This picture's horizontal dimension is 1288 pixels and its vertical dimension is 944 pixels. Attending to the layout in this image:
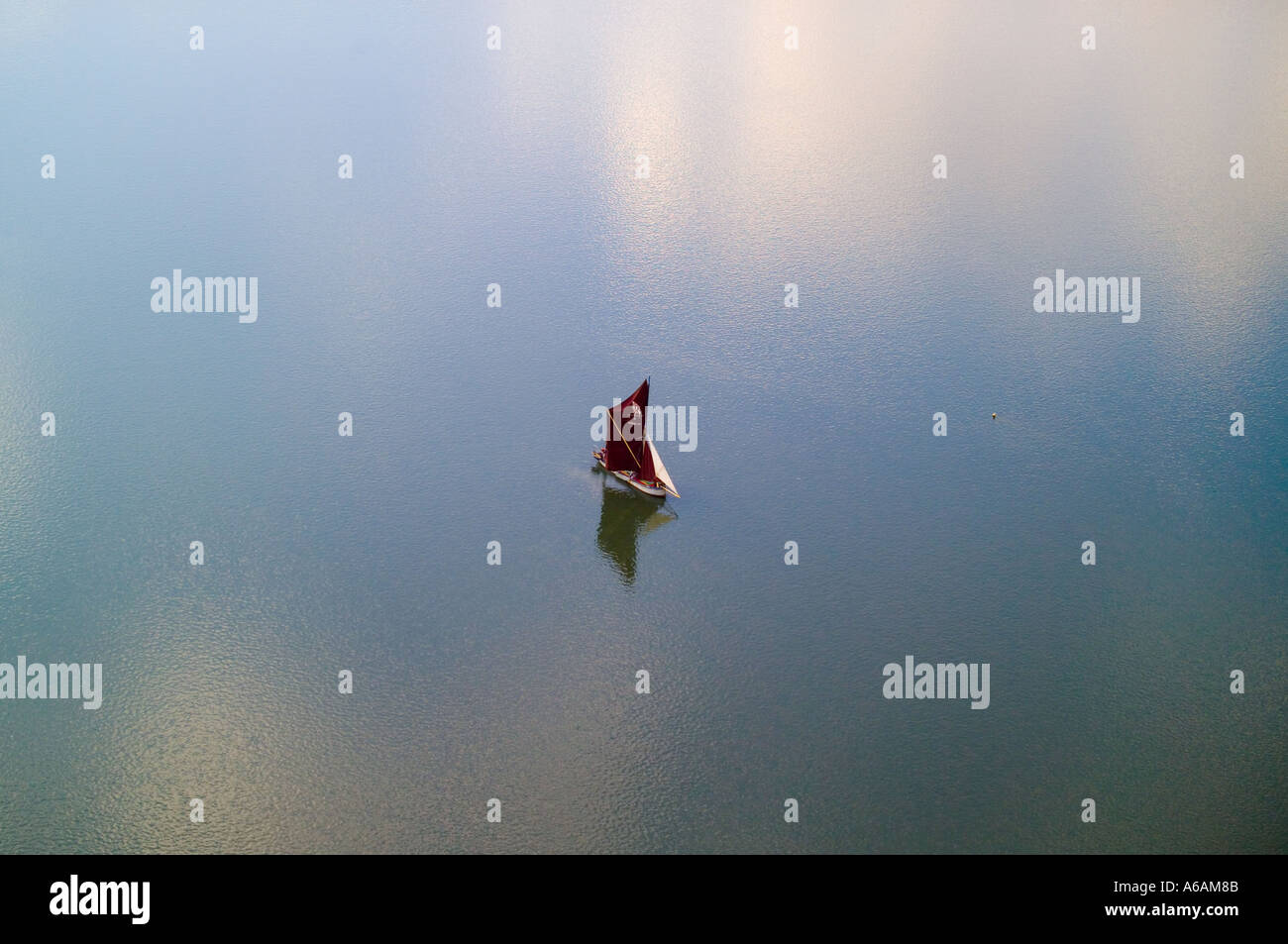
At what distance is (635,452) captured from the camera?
1744 cm

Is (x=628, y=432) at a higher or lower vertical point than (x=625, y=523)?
higher

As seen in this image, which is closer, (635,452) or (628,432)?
(628,432)

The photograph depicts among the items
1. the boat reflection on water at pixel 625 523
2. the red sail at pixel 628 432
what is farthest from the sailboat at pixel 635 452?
the boat reflection on water at pixel 625 523

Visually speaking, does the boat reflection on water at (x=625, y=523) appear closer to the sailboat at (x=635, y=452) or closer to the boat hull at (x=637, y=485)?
the boat hull at (x=637, y=485)

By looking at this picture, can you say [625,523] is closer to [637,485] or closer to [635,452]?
[637,485]

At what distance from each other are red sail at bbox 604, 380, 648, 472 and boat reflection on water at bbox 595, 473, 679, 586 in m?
0.35

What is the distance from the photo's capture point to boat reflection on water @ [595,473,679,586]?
54.6 ft

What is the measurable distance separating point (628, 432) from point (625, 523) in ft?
3.76

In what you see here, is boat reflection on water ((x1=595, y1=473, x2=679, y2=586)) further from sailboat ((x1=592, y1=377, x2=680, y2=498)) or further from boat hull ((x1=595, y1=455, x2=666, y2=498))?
sailboat ((x1=592, y1=377, x2=680, y2=498))

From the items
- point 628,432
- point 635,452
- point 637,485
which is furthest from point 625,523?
point 628,432

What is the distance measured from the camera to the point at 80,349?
776 inches

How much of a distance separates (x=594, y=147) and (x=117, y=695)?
1335cm

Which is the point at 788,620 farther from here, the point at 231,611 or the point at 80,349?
the point at 80,349

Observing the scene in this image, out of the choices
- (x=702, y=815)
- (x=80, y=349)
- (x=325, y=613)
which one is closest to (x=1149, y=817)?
(x=702, y=815)
